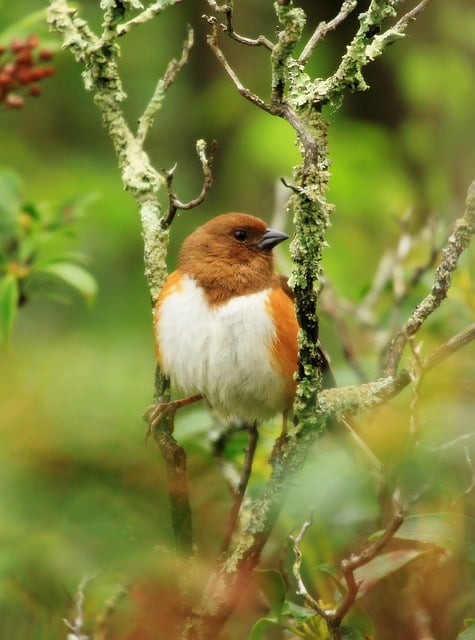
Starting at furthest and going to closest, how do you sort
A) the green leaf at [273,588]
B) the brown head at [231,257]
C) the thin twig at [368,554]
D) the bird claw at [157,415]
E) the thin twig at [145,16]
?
the brown head at [231,257] → the thin twig at [145,16] → the bird claw at [157,415] → the green leaf at [273,588] → the thin twig at [368,554]

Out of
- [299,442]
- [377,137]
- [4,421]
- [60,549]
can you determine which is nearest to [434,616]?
[299,442]

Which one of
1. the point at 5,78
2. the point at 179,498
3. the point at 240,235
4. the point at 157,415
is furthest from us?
the point at 240,235

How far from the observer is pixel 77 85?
351 inches

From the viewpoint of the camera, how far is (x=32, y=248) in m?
3.38

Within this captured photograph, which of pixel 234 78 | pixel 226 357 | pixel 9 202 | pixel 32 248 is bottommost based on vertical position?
pixel 226 357

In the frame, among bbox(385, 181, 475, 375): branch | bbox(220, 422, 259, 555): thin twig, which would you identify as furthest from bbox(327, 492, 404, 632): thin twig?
bbox(220, 422, 259, 555): thin twig

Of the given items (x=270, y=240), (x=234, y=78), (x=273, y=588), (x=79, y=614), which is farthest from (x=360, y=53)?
(x=270, y=240)

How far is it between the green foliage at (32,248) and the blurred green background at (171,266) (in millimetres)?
143

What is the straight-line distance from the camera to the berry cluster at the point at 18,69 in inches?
132

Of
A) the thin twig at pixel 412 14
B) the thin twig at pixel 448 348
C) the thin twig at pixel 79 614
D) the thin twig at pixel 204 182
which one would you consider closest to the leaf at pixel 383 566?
the thin twig at pixel 448 348

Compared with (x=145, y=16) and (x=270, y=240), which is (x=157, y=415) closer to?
(x=145, y=16)

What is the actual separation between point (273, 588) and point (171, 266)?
5215 mm

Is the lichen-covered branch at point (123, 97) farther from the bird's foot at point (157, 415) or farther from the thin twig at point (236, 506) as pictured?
the thin twig at point (236, 506)

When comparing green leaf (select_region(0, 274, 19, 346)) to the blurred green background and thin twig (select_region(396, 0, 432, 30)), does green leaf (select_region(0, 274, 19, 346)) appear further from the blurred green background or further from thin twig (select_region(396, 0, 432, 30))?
thin twig (select_region(396, 0, 432, 30))
